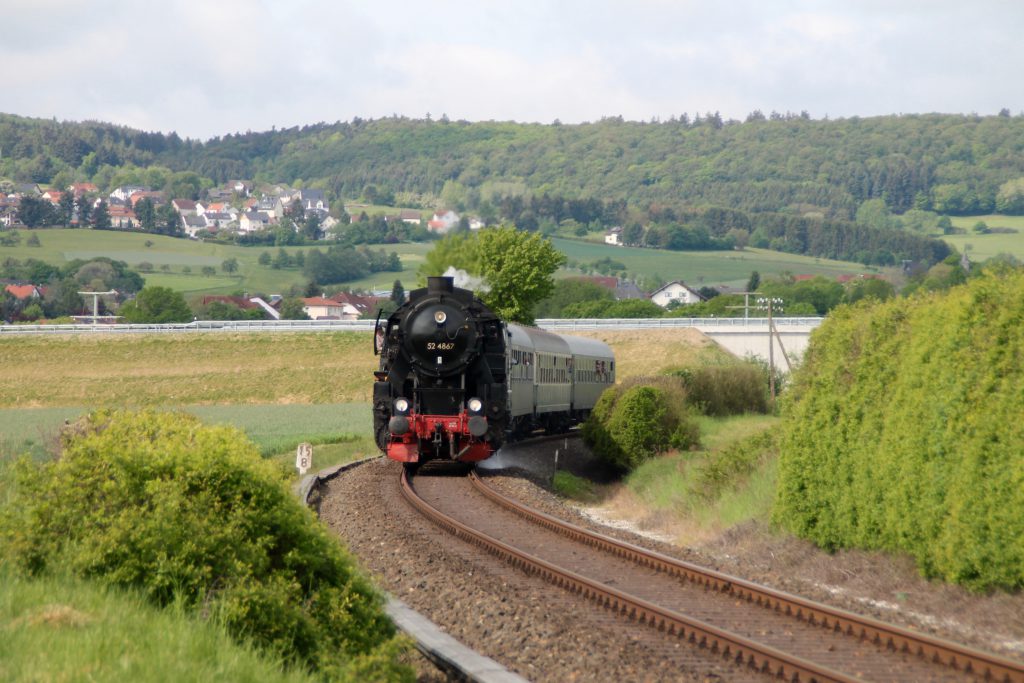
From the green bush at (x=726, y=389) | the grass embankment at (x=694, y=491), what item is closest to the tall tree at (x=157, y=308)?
the green bush at (x=726, y=389)

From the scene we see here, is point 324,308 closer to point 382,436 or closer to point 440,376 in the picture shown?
point 382,436

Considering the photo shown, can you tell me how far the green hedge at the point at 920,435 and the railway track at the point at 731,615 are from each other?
2.36 m

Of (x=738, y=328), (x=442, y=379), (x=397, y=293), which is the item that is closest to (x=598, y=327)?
(x=738, y=328)

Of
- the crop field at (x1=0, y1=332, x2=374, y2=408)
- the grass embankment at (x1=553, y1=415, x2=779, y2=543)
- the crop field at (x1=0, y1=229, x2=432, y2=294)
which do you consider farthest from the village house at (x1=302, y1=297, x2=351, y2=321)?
the grass embankment at (x1=553, y1=415, x2=779, y2=543)

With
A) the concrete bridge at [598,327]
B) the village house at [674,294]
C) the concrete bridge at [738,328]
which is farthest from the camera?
the village house at [674,294]

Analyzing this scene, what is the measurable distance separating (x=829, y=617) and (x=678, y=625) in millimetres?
1493

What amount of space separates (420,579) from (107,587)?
20.2 ft

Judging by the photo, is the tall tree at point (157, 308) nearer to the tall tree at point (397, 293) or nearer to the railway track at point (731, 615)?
the tall tree at point (397, 293)

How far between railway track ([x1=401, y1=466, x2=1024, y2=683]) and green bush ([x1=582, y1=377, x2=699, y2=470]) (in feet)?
39.9

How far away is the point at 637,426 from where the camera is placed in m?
30.5

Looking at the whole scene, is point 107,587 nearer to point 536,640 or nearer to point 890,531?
point 536,640

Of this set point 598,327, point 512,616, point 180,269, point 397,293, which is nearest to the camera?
point 512,616

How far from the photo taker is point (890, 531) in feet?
47.8

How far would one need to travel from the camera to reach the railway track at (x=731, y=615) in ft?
31.8
